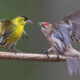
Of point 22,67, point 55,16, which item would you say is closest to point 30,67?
point 22,67

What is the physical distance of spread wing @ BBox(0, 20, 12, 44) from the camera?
3987 mm

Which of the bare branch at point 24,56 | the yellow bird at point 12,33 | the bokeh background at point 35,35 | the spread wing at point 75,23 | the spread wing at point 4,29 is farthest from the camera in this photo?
the bokeh background at point 35,35

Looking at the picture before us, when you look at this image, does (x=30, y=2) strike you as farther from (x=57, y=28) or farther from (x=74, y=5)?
(x=57, y=28)

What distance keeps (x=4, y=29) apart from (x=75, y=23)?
798 millimetres

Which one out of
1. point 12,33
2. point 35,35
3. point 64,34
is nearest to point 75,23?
point 64,34

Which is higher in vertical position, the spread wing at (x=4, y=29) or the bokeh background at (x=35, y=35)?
the spread wing at (x=4, y=29)

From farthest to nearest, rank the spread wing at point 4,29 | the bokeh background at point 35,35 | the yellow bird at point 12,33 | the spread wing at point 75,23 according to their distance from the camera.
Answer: the bokeh background at point 35,35, the spread wing at point 75,23, the yellow bird at point 12,33, the spread wing at point 4,29

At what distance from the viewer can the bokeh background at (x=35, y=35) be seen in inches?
281

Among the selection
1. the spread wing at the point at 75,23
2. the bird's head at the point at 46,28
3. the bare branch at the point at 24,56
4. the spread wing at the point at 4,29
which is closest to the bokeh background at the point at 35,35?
the spread wing at the point at 75,23

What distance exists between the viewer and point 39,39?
7.34m

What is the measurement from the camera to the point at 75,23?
436 centimetres

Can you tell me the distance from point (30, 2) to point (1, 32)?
13.4 ft

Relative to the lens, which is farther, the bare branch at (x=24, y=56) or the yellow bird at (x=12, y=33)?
the yellow bird at (x=12, y=33)

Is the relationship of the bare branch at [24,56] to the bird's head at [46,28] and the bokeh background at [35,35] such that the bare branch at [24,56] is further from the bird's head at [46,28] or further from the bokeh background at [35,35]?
the bokeh background at [35,35]
